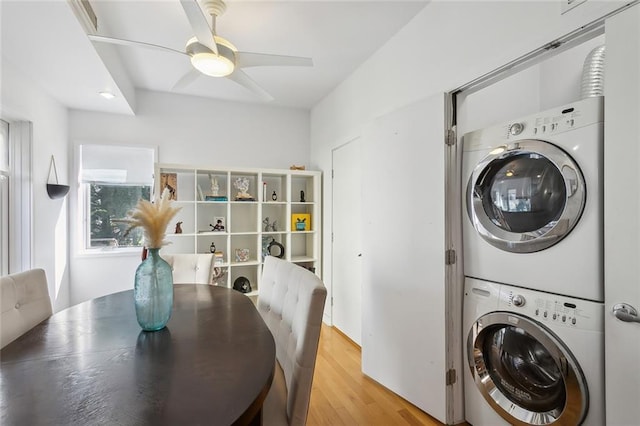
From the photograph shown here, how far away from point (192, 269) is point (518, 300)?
210cm

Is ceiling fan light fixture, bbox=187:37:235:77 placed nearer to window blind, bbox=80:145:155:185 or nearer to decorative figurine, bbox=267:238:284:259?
window blind, bbox=80:145:155:185

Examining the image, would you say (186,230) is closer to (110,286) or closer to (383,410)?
(110,286)

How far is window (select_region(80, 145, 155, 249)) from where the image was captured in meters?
3.29

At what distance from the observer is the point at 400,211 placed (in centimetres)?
206

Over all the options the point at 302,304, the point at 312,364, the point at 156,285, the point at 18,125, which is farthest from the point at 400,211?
the point at 18,125

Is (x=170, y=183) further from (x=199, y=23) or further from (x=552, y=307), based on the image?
(x=552, y=307)

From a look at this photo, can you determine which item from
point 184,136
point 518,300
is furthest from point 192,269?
point 518,300

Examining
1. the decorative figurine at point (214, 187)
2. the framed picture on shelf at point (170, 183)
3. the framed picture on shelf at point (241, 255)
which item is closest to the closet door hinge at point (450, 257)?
the framed picture on shelf at point (241, 255)

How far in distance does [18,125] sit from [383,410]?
352 centimetres

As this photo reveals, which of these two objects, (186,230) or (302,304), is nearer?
(302,304)

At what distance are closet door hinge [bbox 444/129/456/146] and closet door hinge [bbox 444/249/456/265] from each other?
64 centimetres

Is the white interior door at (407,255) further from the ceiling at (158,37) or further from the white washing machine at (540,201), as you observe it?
the ceiling at (158,37)

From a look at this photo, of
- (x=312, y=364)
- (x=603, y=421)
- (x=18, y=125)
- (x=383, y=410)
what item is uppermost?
(x=18, y=125)

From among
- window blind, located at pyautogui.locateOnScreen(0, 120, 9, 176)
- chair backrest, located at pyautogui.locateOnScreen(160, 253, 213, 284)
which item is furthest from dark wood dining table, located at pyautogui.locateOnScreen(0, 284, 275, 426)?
window blind, located at pyautogui.locateOnScreen(0, 120, 9, 176)
